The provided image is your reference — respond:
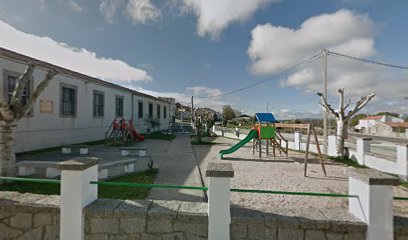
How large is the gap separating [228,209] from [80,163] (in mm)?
1710

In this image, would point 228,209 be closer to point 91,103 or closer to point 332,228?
point 332,228

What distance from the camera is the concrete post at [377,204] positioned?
221 centimetres

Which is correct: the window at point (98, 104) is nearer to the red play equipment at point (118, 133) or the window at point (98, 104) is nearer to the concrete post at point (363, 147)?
the red play equipment at point (118, 133)

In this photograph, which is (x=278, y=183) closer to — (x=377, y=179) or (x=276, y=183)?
(x=276, y=183)

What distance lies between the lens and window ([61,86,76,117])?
12.1 meters

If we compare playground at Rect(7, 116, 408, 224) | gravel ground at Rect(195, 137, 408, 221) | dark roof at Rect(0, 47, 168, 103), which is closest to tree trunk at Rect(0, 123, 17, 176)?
dark roof at Rect(0, 47, 168, 103)

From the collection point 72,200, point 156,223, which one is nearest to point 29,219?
point 72,200

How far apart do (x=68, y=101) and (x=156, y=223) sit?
12.6 m

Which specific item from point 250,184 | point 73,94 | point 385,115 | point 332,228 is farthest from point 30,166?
point 385,115

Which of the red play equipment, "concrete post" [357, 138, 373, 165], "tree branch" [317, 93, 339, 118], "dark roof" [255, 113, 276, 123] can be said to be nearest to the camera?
"concrete post" [357, 138, 373, 165]

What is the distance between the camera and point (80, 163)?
2.46 meters

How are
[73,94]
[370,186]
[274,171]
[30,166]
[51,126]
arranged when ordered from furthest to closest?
1. [73,94]
2. [51,126]
3. [274,171]
4. [30,166]
5. [370,186]

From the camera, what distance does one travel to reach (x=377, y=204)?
2.24 meters

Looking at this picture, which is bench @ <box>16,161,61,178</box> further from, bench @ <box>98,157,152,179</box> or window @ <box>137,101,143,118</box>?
window @ <box>137,101,143,118</box>
